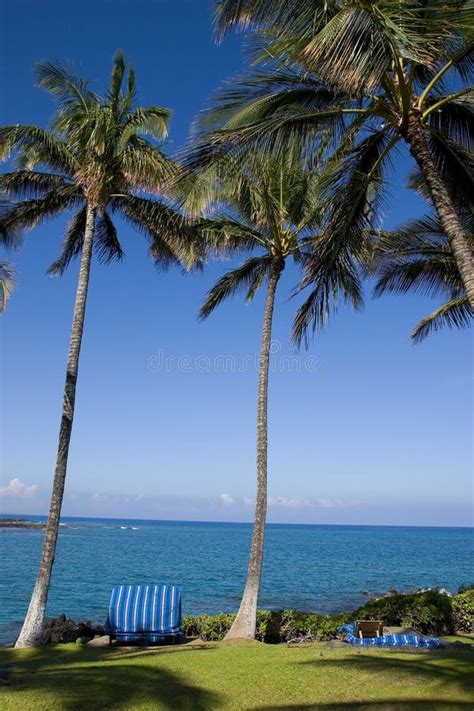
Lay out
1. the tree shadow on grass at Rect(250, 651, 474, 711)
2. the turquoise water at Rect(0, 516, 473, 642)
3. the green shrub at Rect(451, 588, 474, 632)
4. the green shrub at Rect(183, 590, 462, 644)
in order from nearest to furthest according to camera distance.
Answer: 1. the tree shadow on grass at Rect(250, 651, 474, 711)
2. the green shrub at Rect(183, 590, 462, 644)
3. the green shrub at Rect(451, 588, 474, 632)
4. the turquoise water at Rect(0, 516, 473, 642)

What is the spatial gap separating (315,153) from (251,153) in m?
1.55

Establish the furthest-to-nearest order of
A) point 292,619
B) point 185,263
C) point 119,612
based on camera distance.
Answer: point 185,263 → point 292,619 → point 119,612

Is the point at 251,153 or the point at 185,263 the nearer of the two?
the point at 251,153

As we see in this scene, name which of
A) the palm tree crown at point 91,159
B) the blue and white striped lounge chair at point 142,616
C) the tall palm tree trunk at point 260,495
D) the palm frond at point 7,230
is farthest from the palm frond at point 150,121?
the blue and white striped lounge chair at point 142,616

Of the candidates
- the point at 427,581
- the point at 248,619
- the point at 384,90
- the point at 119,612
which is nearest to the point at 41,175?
the point at 384,90

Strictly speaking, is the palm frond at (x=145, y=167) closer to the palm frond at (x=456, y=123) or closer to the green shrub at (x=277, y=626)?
the palm frond at (x=456, y=123)

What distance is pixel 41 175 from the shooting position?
618 inches

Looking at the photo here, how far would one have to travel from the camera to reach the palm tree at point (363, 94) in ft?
27.2

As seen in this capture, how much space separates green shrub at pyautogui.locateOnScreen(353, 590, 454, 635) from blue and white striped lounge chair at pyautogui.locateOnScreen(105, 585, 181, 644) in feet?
15.0

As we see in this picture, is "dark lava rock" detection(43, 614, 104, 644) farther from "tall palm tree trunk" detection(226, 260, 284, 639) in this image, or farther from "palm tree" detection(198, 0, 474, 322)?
"palm tree" detection(198, 0, 474, 322)

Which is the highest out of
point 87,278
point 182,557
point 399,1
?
A: point 399,1

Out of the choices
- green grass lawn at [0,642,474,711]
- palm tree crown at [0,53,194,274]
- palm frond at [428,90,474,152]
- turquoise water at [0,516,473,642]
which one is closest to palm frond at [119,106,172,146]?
palm tree crown at [0,53,194,274]

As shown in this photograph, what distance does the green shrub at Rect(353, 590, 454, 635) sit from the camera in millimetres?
14680

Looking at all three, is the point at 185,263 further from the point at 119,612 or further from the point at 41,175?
the point at 119,612
